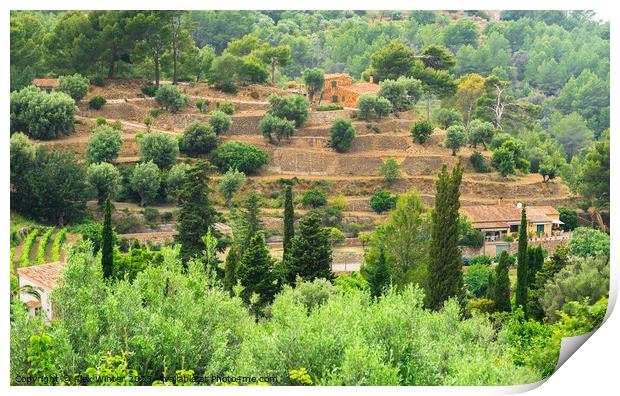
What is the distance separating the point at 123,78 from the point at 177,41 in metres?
1.27

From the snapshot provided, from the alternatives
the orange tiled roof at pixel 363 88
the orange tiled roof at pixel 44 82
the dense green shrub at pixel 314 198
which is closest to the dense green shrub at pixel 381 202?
the dense green shrub at pixel 314 198

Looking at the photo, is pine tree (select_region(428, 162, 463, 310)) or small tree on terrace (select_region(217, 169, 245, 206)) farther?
small tree on terrace (select_region(217, 169, 245, 206))

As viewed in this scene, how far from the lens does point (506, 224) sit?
18750 mm

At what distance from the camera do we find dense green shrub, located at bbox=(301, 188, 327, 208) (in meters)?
18.7

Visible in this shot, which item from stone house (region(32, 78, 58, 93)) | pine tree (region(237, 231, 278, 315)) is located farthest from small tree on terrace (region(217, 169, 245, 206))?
stone house (region(32, 78, 58, 93))

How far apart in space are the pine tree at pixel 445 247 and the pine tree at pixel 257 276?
2.16 m

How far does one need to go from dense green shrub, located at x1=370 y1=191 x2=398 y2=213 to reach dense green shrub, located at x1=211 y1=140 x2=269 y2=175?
209cm

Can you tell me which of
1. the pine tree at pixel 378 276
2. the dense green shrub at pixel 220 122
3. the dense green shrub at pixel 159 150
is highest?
the dense green shrub at pixel 220 122

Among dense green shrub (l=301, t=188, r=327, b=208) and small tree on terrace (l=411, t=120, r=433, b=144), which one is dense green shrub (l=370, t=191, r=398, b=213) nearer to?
dense green shrub (l=301, t=188, r=327, b=208)

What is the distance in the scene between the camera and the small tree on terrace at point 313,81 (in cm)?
2402

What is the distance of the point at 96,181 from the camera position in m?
16.1

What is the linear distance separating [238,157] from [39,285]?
605 cm

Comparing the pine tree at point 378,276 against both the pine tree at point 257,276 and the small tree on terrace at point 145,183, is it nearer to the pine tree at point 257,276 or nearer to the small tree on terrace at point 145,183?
the pine tree at point 257,276
